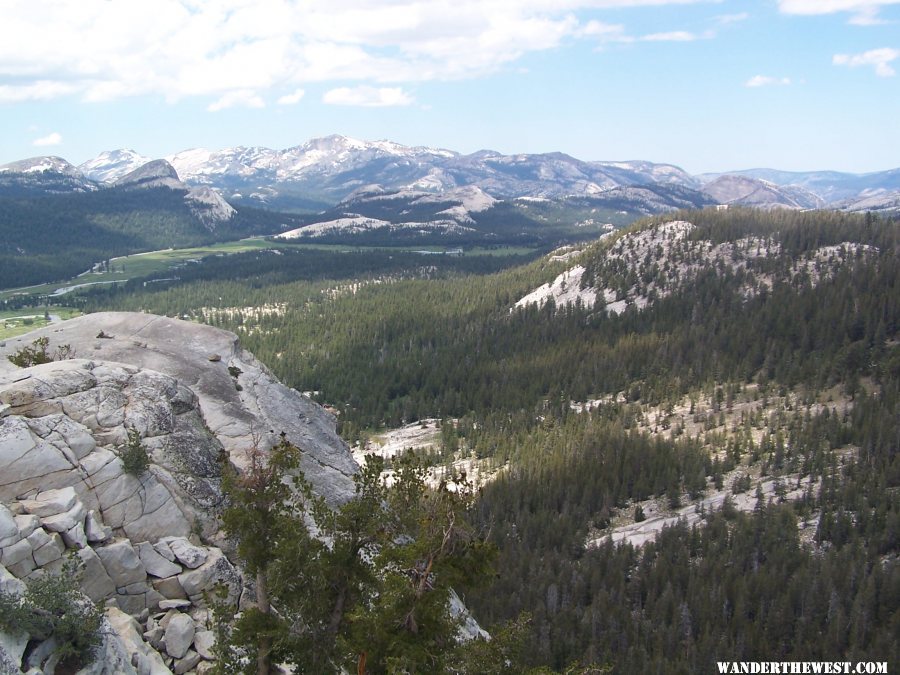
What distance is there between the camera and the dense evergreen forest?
6419cm

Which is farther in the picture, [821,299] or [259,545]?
[821,299]

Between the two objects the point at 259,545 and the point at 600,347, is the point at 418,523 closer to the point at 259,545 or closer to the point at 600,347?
the point at 259,545

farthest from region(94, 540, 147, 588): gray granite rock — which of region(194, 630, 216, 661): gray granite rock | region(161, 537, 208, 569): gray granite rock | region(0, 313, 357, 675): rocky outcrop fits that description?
region(194, 630, 216, 661): gray granite rock

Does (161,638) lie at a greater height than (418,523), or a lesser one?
lesser

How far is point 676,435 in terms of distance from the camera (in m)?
113

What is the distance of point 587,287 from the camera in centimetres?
19788

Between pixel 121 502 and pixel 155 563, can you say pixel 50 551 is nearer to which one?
pixel 155 563

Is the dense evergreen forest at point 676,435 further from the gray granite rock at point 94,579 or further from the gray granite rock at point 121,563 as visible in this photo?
the gray granite rock at point 94,579

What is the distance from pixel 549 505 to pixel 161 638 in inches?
2828

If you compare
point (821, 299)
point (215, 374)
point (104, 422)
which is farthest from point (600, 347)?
point (104, 422)

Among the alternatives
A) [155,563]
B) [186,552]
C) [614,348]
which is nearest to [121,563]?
[155,563]

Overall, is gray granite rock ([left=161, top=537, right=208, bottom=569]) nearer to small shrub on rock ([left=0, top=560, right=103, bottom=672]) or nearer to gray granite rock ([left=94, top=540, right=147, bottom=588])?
gray granite rock ([left=94, top=540, right=147, bottom=588])

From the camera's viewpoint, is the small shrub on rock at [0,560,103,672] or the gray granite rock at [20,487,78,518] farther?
the gray granite rock at [20,487,78,518]

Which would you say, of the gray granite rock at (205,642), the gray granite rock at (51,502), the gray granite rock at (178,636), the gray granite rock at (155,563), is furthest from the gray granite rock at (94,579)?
the gray granite rock at (205,642)
